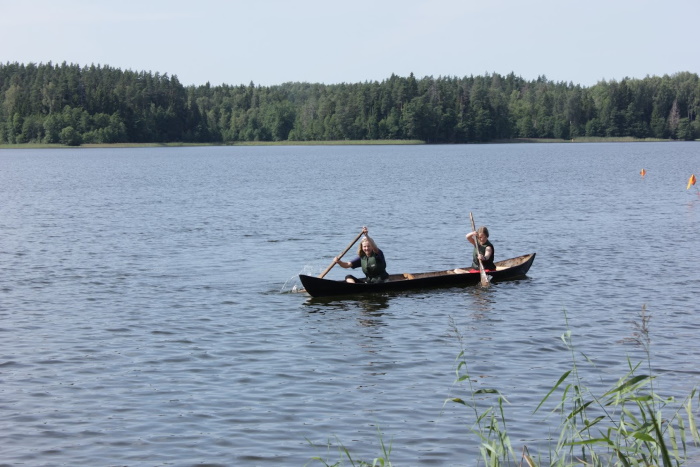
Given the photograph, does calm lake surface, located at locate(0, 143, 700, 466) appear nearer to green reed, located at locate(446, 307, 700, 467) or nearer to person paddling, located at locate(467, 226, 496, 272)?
green reed, located at locate(446, 307, 700, 467)

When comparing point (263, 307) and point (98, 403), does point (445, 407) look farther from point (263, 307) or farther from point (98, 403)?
point (263, 307)

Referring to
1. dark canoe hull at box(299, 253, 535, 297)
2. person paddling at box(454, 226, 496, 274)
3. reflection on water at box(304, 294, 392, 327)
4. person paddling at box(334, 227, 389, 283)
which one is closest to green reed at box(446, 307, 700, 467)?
reflection on water at box(304, 294, 392, 327)

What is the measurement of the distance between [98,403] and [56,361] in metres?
2.63

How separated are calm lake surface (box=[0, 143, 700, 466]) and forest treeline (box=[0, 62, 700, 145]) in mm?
137649

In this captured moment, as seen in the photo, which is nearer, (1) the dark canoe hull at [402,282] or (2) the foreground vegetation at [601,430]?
(2) the foreground vegetation at [601,430]

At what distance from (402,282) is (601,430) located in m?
9.94

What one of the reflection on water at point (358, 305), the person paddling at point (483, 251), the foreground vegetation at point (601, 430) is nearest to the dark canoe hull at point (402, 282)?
the reflection on water at point (358, 305)

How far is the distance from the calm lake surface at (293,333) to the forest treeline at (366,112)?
138 meters

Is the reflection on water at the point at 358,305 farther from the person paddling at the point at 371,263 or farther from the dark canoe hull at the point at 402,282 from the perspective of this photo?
the person paddling at the point at 371,263

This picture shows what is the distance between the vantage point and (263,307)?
19.6 metres

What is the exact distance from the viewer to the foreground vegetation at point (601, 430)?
732 cm

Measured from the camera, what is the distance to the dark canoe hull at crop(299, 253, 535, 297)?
805 inches

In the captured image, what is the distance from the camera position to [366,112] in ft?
595

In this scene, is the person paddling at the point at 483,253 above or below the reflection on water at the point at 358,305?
above
